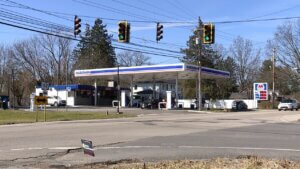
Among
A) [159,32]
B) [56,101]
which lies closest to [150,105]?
[56,101]

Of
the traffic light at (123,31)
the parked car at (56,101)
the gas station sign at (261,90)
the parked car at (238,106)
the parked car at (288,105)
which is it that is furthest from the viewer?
the parked car at (56,101)

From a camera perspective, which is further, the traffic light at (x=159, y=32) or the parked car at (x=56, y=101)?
the parked car at (x=56, y=101)

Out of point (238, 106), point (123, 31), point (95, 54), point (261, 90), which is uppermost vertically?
point (95, 54)

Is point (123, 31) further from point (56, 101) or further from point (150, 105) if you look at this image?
point (56, 101)

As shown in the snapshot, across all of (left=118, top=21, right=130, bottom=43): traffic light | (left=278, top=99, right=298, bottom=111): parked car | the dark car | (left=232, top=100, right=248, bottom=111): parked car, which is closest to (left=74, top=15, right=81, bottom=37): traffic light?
(left=118, top=21, right=130, bottom=43): traffic light

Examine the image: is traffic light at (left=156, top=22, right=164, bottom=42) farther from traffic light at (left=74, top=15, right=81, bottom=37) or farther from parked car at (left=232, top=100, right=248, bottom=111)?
parked car at (left=232, top=100, right=248, bottom=111)

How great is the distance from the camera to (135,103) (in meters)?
75.4

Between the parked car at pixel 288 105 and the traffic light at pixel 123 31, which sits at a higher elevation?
the traffic light at pixel 123 31

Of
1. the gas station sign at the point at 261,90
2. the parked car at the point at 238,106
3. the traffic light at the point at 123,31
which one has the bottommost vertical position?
the parked car at the point at 238,106

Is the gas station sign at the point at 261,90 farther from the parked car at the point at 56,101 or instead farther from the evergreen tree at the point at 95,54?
the evergreen tree at the point at 95,54

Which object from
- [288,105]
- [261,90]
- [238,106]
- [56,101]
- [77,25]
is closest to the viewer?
[77,25]

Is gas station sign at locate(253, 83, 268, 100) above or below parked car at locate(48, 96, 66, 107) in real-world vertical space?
above

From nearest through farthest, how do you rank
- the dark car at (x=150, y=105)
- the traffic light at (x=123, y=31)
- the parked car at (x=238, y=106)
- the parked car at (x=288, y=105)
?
1. the traffic light at (x=123, y=31)
2. the dark car at (x=150, y=105)
3. the parked car at (x=288, y=105)
4. the parked car at (x=238, y=106)

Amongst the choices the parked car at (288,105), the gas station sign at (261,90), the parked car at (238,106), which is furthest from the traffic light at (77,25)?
the parked car at (288,105)
